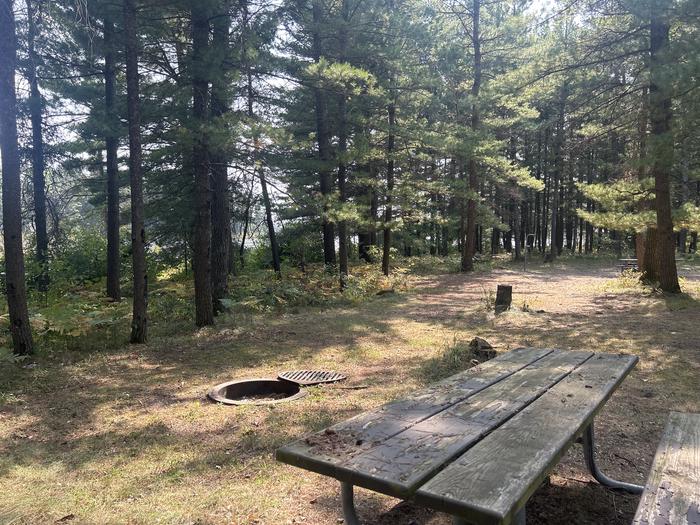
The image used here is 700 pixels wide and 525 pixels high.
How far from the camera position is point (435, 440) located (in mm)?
1933

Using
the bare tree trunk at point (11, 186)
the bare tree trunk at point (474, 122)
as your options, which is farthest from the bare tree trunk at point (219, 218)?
the bare tree trunk at point (474, 122)

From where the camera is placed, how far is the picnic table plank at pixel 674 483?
1645 millimetres

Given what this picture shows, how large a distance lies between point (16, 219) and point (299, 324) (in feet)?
16.2

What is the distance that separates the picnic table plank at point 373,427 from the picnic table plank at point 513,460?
34 centimetres

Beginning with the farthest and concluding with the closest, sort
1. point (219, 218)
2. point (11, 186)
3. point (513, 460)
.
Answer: point (219, 218)
point (11, 186)
point (513, 460)

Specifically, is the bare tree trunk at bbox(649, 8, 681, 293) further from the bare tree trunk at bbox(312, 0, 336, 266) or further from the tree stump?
the bare tree trunk at bbox(312, 0, 336, 266)

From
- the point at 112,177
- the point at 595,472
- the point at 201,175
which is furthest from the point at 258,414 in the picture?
the point at 112,177

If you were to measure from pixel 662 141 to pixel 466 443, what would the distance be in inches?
362

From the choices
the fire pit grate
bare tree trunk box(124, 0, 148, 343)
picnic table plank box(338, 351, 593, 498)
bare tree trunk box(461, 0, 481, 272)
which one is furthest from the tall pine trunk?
bare tree trunk box(461, 0, 481, 272)

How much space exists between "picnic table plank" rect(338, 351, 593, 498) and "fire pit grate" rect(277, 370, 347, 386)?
3.02 m

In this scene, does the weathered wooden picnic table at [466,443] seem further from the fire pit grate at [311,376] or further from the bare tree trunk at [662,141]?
the bare tree trunk at [662,141]

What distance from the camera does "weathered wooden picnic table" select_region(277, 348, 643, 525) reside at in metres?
1.52

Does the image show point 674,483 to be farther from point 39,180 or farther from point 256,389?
point 39,180

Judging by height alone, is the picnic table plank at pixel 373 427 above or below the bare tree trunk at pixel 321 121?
below
